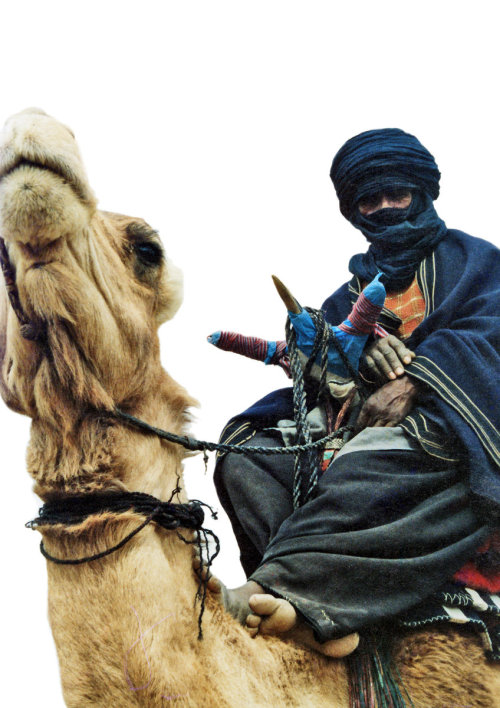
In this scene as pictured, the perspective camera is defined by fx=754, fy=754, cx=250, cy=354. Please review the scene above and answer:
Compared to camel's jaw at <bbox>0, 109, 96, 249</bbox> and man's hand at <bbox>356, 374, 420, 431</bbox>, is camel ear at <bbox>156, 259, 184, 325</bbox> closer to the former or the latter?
camel's jaw at <bbox>0, 109, 96, 249</bbox>

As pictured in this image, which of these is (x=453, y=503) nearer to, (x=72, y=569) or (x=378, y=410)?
(x=378, y=410)

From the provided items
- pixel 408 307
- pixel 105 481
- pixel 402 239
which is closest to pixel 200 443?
pixel 105 481

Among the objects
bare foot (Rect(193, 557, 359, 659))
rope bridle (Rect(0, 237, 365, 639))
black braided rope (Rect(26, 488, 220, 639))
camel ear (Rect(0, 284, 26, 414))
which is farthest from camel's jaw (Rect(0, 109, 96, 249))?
bare foot (Rect(193, 557, 359, 659))

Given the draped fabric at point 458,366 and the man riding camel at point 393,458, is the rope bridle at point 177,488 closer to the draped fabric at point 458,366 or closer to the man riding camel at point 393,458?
the man riding camel at point 393,458

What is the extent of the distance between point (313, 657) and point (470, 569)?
0.65 m

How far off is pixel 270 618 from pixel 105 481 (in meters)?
0.62

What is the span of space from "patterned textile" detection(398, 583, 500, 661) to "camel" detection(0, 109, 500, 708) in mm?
81

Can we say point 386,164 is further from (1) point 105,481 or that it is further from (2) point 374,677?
(2) point 374,677

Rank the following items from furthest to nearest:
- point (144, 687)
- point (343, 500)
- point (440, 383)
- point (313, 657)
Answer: point (440, 383) < point (343, 500) < point (313, 657) < point (144, 687)

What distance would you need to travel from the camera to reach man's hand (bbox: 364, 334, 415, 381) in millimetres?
2750

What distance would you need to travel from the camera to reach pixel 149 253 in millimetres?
→ 2510

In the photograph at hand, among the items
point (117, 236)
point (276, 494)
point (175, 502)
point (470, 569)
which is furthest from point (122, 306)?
point (470, 569)

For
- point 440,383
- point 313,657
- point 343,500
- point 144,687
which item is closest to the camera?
point 144,687

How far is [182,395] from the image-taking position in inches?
100
